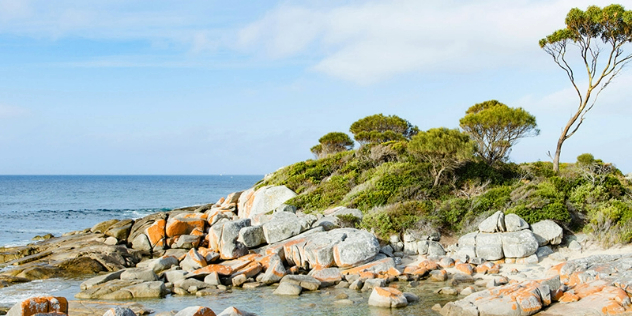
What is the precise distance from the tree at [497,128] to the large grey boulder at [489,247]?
939 cm

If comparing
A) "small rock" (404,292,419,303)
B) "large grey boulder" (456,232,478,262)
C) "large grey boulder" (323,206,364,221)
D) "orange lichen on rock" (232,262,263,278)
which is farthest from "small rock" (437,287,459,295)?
"large grey boulder" (323,206,364,221)

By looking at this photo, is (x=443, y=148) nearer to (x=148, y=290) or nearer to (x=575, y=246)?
(x=575, y=246)

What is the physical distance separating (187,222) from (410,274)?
14007 millimetres

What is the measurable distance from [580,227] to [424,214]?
22.3 ft

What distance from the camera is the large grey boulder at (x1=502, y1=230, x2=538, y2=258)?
770 inches

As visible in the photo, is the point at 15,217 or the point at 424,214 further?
the point at 15,217

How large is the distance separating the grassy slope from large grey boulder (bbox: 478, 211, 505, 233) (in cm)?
107

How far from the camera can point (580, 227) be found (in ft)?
71.0

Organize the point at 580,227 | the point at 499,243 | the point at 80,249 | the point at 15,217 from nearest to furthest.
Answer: the point at 499,243
the point at 580,227
the point at 80,249
the point at 15,217

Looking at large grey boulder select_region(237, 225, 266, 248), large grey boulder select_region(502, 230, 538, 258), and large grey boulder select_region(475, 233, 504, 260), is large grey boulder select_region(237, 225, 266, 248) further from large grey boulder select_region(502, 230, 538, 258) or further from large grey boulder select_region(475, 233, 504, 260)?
large grey boulder select_region(502, 230, 538, 258)

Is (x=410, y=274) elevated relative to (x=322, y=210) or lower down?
lower down

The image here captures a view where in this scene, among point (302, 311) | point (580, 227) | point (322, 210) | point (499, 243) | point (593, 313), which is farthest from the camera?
point (322, 210)

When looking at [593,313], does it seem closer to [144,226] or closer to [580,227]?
[580,227]

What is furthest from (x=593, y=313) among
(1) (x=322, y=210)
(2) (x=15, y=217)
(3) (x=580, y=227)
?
(2) (x=15, y=217)
